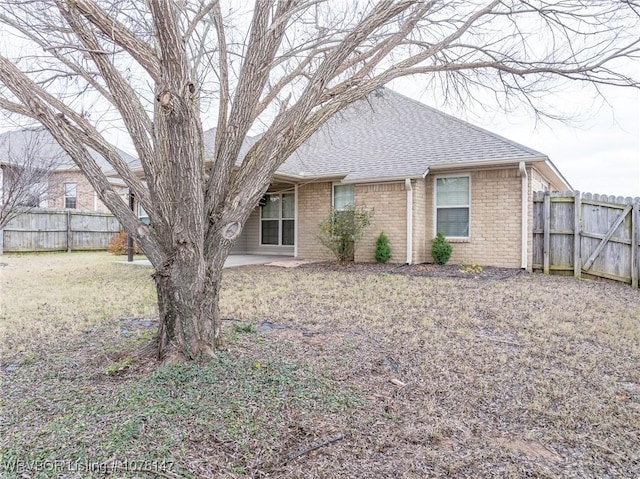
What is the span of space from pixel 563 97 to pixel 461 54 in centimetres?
153

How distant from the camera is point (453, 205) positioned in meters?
10.8

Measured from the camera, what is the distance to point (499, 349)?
4.25m

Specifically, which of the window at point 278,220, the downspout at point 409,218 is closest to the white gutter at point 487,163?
the downspout at point 409,218

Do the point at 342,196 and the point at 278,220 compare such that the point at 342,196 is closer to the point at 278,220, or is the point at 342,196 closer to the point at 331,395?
the point at 278,220

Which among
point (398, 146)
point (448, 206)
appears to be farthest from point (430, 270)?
point (398, 146)

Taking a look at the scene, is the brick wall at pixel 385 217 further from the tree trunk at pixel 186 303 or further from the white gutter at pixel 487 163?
the tree trunk at pixel 186 303

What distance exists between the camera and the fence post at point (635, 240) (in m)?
8.45

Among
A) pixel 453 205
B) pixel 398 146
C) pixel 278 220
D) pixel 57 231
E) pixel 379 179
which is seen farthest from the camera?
pixel 57 231

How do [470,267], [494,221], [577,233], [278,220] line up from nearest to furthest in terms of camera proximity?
[577,233], [470,267], [494,221], [278,220]

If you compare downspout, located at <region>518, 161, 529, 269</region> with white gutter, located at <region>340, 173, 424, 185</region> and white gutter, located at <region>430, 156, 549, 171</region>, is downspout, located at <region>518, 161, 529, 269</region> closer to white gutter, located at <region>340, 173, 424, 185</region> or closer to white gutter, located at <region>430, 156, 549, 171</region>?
white gutter, located at <region>430, 156, 549, 171</region>

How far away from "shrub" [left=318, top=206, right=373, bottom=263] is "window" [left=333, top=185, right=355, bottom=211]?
670 mm

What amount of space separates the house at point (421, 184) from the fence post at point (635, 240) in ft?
6.58

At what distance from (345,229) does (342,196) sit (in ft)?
5.80

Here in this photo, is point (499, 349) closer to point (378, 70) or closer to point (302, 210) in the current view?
point (378, 70)
